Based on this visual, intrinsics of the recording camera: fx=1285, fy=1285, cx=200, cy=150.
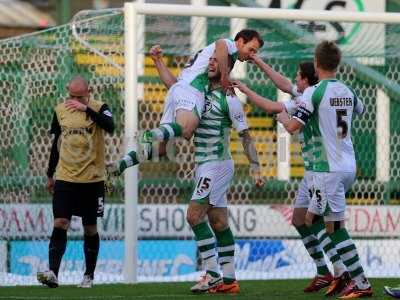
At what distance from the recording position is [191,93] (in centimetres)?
1034

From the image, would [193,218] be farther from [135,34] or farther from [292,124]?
[135,34]

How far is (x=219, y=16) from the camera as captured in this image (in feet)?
42.8

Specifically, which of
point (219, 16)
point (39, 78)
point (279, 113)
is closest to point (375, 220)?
point (219, 16)

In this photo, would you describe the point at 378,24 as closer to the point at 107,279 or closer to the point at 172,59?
the point at 172,59

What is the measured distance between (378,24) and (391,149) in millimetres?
1613

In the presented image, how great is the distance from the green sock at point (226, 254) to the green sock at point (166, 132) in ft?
3.47

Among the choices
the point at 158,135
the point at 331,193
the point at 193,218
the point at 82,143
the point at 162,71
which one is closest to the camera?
the point at 331,193

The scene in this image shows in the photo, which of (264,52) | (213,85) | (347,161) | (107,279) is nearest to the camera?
(347,161)

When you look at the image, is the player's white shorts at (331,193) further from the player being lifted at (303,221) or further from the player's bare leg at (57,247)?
the player's bare leg at (57,247)

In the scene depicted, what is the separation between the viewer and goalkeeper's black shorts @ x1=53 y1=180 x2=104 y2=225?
11523 millimetres

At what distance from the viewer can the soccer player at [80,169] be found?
452 inches

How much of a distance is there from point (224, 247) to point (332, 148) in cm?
146

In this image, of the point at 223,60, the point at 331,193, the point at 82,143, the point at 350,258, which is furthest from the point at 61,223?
the point at 350,258

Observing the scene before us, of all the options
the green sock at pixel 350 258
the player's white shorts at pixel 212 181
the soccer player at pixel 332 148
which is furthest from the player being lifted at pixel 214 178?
the green sock at pixel 350 258
